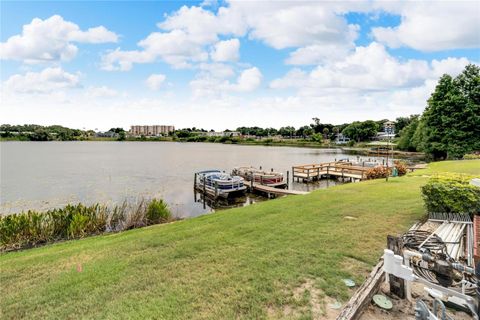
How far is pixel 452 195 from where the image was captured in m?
6.76

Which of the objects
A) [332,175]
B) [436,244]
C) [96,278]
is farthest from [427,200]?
[332,175]

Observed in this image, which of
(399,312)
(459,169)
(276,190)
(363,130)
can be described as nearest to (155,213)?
(276,190)

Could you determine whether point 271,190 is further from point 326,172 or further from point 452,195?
point 452,195

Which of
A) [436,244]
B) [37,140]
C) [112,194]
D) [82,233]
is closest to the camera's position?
[436,244]

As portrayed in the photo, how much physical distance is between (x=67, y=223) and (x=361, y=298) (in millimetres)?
10735

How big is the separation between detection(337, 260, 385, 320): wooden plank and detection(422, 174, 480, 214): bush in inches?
159

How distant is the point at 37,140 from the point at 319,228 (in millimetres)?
151410

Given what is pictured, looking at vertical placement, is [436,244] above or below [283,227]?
above

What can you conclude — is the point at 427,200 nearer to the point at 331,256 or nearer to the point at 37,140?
the point at 331,256

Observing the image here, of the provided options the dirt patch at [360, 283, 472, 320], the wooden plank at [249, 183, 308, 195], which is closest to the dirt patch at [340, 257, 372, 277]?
the dirt patch at [360, 283, 472, 320]

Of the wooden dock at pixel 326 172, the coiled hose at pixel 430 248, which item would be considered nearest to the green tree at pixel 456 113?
the wooden dock at pixel 326 172

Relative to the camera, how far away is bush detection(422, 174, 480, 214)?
6.59 meters

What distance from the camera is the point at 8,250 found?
898 centimetres

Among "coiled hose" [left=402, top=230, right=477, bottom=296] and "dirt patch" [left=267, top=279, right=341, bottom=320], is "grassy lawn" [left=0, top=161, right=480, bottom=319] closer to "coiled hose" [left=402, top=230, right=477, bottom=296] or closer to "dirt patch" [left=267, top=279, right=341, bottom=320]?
"dirt patch" [left=267, top=279, right=341, bottom=320]
